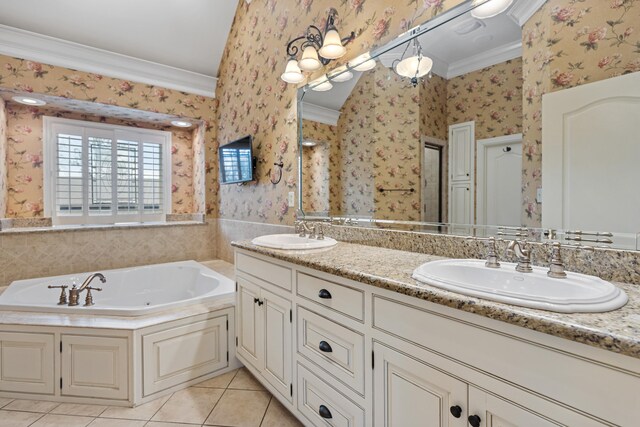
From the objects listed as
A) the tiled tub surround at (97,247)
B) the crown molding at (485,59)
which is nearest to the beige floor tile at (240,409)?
the tiled tub surround at (97,247)

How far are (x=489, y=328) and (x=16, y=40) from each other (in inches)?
152

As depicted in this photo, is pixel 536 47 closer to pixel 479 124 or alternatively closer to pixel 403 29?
pixel 479 124

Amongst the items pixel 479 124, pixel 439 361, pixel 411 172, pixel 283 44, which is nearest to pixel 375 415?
pixel 439 361

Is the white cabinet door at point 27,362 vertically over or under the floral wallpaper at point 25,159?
under

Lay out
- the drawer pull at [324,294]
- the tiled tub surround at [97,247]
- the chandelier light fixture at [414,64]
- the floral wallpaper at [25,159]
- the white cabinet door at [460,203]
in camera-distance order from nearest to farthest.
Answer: the drawer pull at [324,294] < the white cabinet door at [460,203] < the chandelier light fixture at [414,64] < the tiled tub surround at [97,247] < the floral wallpaper at [25,159]

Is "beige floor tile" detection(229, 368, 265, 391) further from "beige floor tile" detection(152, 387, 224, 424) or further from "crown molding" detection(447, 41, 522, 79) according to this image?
"crown molding" detection(447, 41, 522, 79)

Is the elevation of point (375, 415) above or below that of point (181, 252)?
below

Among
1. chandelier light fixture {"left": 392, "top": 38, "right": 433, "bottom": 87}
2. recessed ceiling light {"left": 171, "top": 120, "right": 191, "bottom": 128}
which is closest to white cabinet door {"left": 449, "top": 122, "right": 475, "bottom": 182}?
chandelier light fixture {"left": 392, "top": 38, "right": 433, "bottom": 87}

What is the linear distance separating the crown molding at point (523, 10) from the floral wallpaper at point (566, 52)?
0.07 ft

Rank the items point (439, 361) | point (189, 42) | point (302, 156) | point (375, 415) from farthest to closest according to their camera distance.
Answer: point (189, 42), point (302, 156), point (375, 415), point (439, 361)

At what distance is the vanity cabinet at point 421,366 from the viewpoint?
2.10 feet

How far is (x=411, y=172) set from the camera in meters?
1.61

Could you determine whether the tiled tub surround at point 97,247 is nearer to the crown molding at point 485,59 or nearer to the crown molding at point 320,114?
the crown molding at point 320,114

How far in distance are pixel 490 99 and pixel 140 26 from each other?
10.2ft
